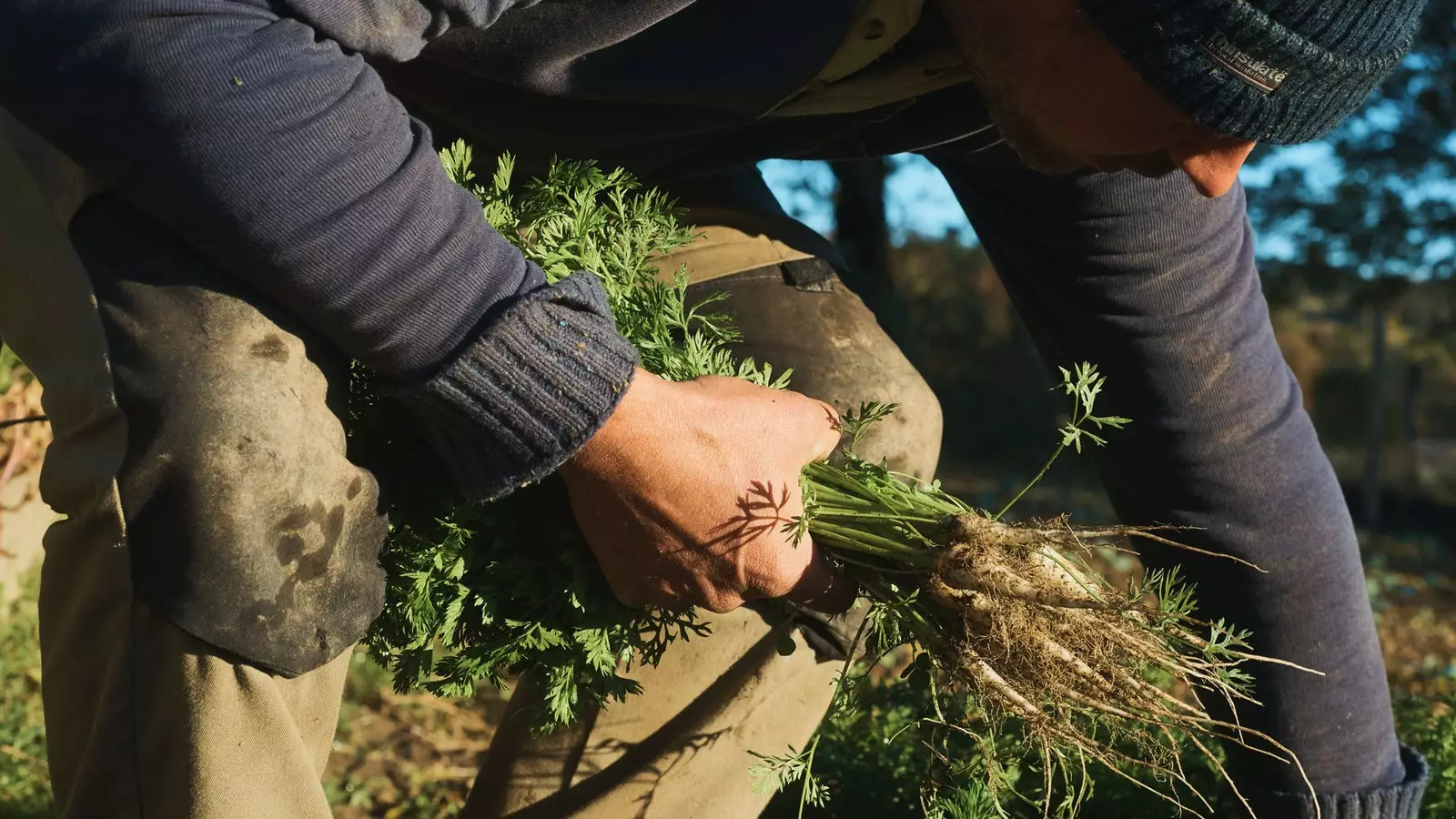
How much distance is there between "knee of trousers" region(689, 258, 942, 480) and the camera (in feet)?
7.70

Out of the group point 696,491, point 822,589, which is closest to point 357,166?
point 696,491

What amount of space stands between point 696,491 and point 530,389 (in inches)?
11.7

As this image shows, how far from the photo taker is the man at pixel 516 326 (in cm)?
159

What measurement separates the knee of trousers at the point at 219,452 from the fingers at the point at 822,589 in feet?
2.28

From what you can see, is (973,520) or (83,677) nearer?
(83,677)

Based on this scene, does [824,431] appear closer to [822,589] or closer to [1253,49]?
[822,589]

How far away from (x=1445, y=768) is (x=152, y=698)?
2.45 meters

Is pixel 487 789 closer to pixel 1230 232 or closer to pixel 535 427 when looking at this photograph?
pixel 535 427

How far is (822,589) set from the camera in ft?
6.73

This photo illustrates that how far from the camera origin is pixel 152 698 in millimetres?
1655

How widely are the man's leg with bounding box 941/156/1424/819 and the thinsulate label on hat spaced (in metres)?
0.58

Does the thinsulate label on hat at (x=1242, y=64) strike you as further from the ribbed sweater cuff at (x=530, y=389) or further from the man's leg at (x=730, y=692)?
the ribbed sweater cuff at (x=530, y=389)

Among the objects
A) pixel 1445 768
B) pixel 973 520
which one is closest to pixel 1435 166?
pixel 1445 768

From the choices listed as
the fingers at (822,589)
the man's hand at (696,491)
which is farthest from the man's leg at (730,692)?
the man's hand at (696,491)
